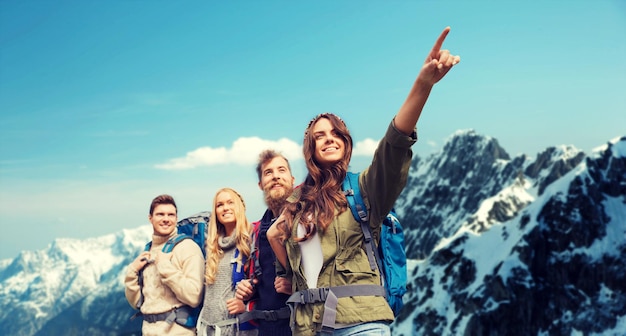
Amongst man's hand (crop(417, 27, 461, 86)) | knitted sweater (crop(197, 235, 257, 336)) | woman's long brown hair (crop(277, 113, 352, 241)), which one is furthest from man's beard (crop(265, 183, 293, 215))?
man's hand (crop(417, 27, 461, 86))

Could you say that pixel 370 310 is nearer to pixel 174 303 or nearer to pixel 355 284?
pixel 355 284

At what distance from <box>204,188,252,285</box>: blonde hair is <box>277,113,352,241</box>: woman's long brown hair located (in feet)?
9.94

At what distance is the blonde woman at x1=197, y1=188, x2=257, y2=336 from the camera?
A: 8.68m

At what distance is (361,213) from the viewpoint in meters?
5.43

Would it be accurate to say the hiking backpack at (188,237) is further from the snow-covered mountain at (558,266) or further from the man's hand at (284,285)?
the snow-covered mountain at (558,266)

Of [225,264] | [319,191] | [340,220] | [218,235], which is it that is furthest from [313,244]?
[218,235]

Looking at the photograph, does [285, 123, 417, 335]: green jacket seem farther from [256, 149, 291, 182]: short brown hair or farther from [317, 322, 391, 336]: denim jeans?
[256, 149, 291, 182]: short brown hair

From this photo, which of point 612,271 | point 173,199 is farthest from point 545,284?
point 173,199

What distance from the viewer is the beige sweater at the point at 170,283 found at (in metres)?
9.07

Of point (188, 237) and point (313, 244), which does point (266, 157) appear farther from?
point (313, 244)

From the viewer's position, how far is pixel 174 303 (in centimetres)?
929

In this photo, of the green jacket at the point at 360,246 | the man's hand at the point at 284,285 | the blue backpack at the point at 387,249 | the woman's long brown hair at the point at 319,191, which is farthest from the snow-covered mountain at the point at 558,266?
the green jacket at the point at 360,246

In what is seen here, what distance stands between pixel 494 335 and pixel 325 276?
4463 inches

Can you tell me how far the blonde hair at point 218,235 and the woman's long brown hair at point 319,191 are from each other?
3.03 m
